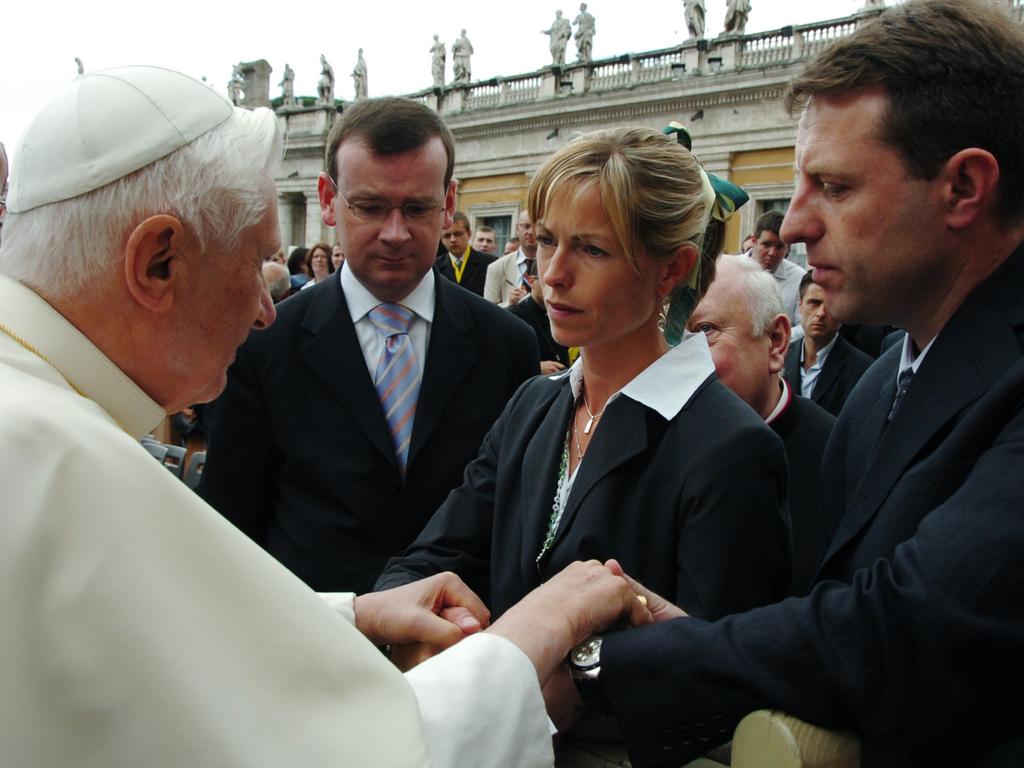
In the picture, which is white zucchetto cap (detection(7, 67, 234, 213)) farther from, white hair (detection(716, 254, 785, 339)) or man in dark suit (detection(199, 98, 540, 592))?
white hair (detection(716, 254, 785, 339))

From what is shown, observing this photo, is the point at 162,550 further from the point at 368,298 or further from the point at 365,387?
the point at 368,298

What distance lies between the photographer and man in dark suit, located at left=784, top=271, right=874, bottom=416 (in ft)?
17.8

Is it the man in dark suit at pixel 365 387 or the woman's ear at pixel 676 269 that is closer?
the woman's ear at pixel 676 269

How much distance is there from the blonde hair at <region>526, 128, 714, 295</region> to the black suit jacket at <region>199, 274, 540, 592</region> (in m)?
1.04

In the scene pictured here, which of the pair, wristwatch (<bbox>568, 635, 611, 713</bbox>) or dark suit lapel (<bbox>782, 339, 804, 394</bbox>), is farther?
dark suit lapel (<bbox>782, 339, 804, 394</bbox>)

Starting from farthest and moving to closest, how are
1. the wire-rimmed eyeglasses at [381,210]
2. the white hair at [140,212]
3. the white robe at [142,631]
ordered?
the wire-rimmed eyeglasses at [381,210], the white hair at [140,212], the white robe at [142,631]

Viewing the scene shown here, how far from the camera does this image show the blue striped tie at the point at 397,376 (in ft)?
10.2

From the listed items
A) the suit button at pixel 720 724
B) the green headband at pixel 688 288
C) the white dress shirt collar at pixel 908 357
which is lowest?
the suit button at pixel 720 724

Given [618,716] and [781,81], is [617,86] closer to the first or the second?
[781,81]

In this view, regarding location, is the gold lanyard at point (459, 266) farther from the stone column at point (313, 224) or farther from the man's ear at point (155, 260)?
the stone column at point (313, 224)

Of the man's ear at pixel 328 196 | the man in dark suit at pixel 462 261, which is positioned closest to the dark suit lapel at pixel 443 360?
the man's ear at pixel 328 196

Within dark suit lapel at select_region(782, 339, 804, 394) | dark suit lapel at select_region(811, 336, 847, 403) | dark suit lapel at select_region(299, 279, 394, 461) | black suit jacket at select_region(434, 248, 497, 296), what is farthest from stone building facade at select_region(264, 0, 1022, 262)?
dark suit lapel at select_region(299, 279, 394, 461)

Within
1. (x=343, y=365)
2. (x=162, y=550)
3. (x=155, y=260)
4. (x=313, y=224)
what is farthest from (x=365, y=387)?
(x=313, y=224)

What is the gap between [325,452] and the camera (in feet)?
9.79
